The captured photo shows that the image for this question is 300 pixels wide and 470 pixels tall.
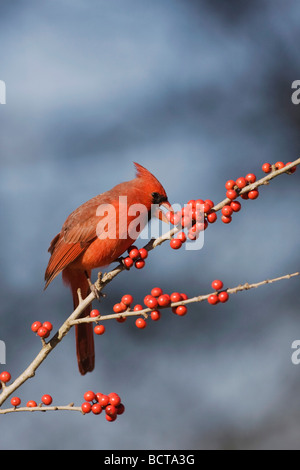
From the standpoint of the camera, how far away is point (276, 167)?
1.53 m

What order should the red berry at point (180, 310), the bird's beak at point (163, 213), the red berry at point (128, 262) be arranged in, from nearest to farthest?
the red berry at point (180, 310) → the red berry at point (128, 262) → the bird's beak at point (163, 213)

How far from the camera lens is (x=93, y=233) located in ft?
7.31

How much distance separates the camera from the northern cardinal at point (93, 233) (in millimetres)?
2148

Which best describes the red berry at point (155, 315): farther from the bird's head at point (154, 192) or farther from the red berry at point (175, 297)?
the bird's head at point (154, 192)

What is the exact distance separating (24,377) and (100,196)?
109cm

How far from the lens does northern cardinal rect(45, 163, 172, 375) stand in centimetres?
215

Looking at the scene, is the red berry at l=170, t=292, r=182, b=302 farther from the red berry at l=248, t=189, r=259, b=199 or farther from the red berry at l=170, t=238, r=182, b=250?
the red berry at l=248, t=189, r=259, b=199

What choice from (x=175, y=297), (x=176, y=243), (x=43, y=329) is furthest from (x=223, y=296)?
(x=43, y=329)

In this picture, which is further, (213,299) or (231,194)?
(231,194)

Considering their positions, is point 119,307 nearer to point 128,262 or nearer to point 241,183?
point 128,262

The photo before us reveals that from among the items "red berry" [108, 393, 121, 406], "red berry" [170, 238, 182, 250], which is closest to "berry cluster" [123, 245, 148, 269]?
"red berry" [170, 238, 182, 250]

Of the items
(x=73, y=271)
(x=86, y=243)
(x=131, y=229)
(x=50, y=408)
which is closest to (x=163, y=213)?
(x=131, y=229)

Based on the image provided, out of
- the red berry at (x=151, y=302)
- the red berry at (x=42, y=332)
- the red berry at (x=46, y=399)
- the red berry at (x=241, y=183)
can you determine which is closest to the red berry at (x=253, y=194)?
the red berry at (x=241, y=183)

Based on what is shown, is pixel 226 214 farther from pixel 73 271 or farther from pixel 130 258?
pixel 73 271
